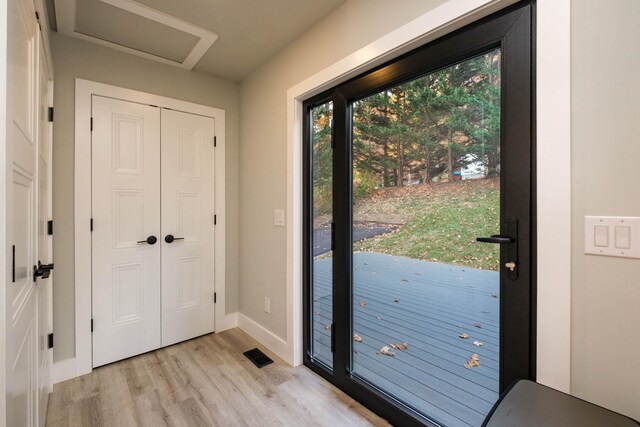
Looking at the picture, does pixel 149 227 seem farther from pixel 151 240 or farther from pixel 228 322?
pixel 228 322

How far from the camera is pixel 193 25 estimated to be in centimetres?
198

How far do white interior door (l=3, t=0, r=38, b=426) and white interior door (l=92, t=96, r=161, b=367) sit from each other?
94 cm

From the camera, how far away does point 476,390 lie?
1347mm

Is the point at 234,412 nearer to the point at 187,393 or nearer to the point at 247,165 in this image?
the point at 187,393

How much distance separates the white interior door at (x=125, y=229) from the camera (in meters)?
2.19

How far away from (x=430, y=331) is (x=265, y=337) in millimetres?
1528

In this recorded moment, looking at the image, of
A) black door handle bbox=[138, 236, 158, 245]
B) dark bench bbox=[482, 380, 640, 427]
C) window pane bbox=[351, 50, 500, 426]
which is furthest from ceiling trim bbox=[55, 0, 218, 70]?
dark bench bbox=[482, 380, 640, 427]

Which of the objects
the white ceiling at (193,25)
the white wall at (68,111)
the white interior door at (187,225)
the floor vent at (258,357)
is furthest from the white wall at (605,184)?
the white wall at (68,111)

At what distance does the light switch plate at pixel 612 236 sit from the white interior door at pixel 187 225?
2.65 meters

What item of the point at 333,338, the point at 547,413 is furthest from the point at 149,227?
the point at 547,413

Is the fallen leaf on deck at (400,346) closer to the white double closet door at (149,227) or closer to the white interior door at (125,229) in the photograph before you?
the white double closet door at (149,227)

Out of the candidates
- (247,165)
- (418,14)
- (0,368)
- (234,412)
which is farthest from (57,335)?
(418,14)

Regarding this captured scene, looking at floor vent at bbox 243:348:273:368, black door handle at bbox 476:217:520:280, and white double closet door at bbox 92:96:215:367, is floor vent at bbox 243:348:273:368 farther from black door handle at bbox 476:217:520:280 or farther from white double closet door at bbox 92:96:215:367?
black door handle at bbox 476:217:520:280

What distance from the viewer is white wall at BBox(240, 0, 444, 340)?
1692 mm
